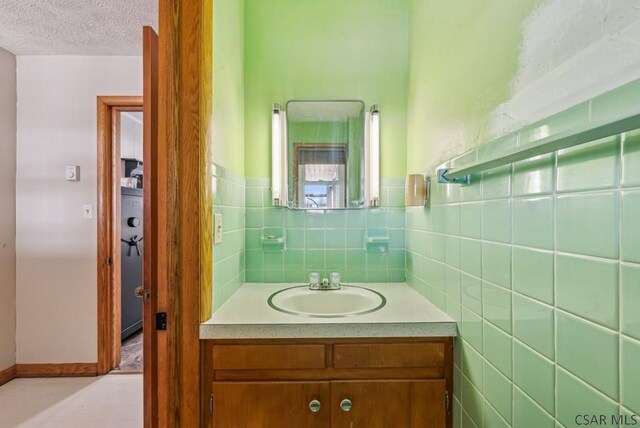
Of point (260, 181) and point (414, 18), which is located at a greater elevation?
point (414, 18)

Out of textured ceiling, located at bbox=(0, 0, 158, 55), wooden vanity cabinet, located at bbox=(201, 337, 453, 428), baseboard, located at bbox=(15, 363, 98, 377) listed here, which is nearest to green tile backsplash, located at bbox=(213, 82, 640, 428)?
wooden vanity cabinet, located at bbox=(201, 337, 453, 428)

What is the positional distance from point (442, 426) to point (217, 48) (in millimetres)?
1592

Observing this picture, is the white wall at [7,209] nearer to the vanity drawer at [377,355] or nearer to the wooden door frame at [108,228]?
the wooden door frame at [108,228]

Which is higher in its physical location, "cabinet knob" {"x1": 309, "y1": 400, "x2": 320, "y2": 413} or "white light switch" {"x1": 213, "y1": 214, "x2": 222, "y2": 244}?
"white light switch" {"x1": 213, "y1": 214, "x2": 222, "y2": 244}

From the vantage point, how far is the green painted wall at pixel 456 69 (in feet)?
2.44

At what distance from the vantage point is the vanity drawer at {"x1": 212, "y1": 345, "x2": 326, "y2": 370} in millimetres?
974

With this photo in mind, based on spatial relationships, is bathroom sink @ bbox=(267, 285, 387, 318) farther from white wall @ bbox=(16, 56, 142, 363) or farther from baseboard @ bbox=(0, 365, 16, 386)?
baseboard @ bbox=(0, 365, 16, 386)

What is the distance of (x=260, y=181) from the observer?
59.8 inches

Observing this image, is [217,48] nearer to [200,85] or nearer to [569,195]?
[200,85]

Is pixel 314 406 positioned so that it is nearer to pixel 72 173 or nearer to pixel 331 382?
pixel 331 382

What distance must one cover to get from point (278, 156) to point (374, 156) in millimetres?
504

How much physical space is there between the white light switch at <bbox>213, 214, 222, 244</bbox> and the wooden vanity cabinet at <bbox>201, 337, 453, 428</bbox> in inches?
14.1

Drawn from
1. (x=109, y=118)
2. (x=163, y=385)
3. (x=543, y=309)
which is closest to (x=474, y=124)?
(x=543, y=309)

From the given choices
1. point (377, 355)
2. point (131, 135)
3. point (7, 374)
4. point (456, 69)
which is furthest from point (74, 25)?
point (377, 355)
